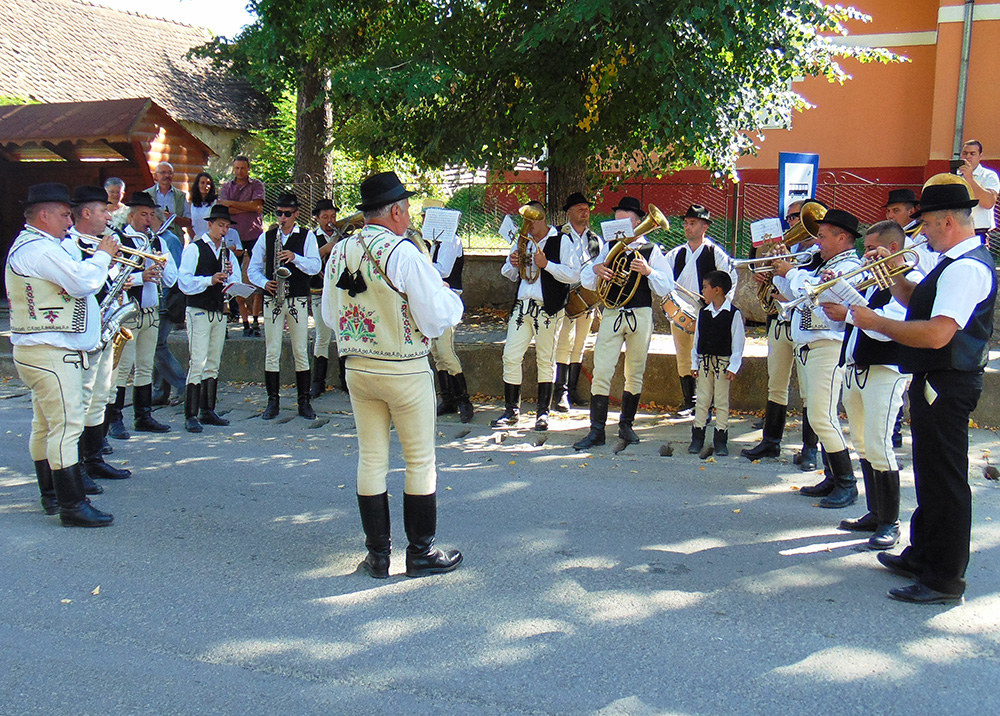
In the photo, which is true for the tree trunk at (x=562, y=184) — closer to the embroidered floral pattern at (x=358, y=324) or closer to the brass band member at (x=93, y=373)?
the brass band member at (x=93, y=373)

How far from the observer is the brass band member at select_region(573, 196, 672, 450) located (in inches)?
306

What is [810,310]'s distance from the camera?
241 inches

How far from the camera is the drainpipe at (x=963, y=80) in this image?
15.9 m

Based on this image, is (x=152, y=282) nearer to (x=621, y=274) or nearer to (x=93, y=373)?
(x=93, y=373)

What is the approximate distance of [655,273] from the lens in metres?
7.54

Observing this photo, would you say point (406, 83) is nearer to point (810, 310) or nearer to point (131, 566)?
point (810, 310)

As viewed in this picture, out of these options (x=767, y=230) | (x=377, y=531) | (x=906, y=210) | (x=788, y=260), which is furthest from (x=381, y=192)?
(x=906, y=210)

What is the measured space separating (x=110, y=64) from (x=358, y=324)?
26724mm

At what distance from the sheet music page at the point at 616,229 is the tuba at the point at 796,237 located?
1072 mm

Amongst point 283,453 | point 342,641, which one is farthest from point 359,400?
point 283,453

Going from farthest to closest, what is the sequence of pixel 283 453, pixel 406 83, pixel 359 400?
pixel 406 83 < pixel 283 453 < pixel 359 400

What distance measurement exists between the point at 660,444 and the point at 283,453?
10.5 ft

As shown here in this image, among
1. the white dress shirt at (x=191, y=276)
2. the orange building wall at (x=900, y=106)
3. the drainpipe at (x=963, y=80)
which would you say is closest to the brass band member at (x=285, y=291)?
the white dress shirt at (x=191, y=276)

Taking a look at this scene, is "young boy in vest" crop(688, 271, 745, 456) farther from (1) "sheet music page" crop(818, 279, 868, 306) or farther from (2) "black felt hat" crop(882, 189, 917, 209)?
(1) "sheet music page" crop(818, 279, 868, 306)
